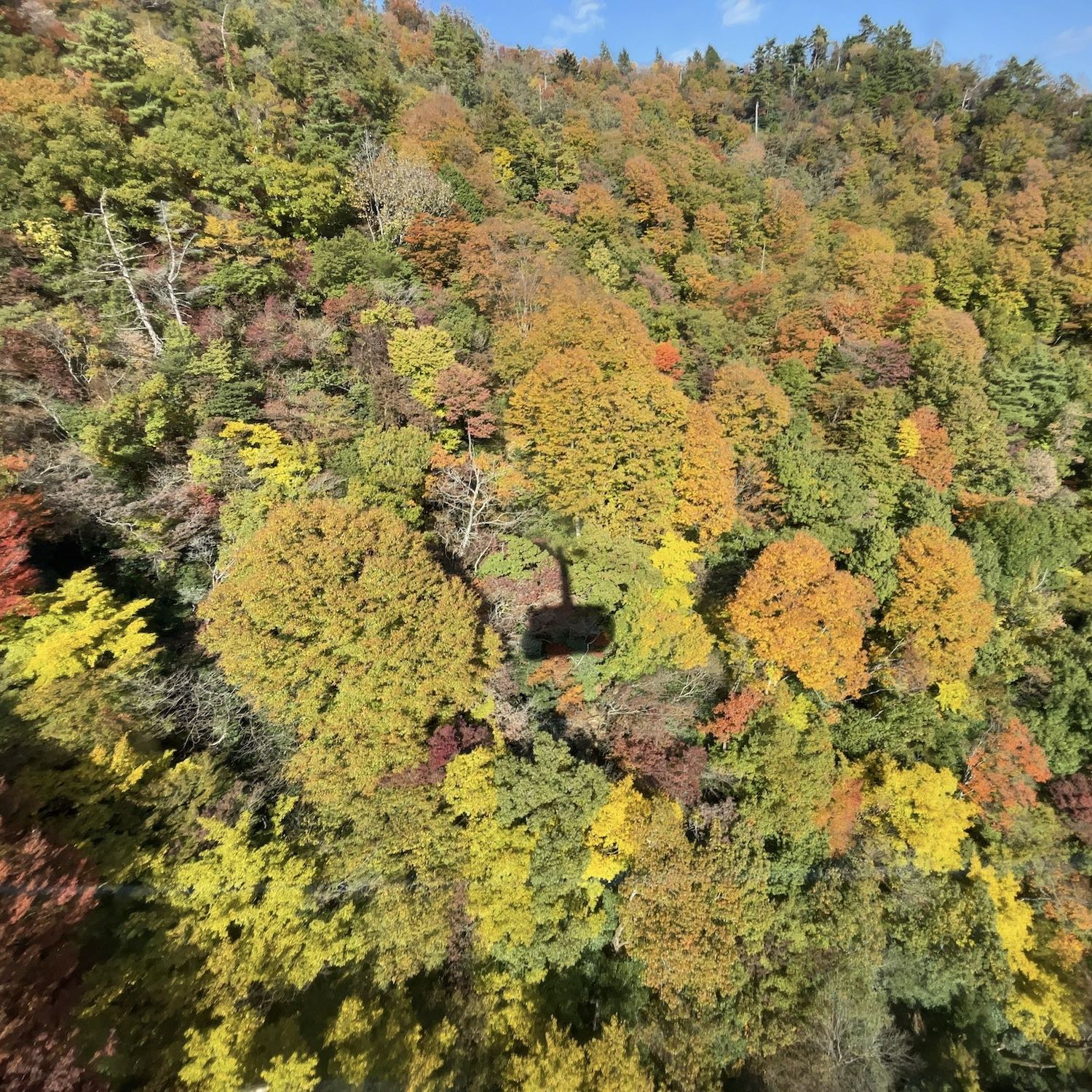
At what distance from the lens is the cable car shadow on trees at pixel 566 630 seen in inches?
838

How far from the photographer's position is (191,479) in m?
20.3

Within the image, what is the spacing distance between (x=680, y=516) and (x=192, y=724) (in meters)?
20.8

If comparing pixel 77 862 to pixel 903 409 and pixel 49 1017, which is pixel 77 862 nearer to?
pixel 49 1017

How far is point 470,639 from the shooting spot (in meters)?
16.7

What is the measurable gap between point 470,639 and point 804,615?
12.9 meters

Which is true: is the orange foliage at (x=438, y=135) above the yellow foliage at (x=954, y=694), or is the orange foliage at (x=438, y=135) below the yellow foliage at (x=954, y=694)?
above

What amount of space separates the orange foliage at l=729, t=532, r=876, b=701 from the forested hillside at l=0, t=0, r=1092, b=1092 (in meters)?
0.20

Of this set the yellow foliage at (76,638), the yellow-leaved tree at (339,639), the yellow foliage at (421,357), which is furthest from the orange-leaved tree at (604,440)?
the yellow foliage at (76,638)

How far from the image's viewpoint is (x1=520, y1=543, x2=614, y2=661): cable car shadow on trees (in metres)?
21.3

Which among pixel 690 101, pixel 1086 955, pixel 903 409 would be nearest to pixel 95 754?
pixel 1086 955

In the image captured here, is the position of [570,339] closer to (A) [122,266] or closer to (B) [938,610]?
(A) [122,266]

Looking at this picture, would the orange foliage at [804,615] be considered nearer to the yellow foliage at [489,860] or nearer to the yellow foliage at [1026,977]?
the yellow foliage at [1026,977]

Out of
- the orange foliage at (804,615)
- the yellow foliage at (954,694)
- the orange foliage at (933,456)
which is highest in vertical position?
the orange foliage at (933,456)

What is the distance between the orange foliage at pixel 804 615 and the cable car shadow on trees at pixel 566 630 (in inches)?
216
